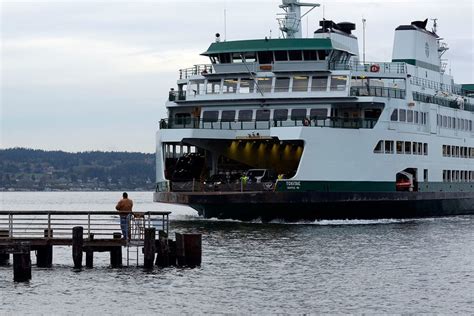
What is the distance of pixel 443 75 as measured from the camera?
210 ft

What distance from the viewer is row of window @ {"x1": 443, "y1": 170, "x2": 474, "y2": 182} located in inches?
2347

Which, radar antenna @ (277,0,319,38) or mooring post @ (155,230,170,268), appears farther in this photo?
radar antenna @ (277,0,319,38)

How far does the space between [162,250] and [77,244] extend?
100 inches

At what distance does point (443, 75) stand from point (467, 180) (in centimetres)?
607

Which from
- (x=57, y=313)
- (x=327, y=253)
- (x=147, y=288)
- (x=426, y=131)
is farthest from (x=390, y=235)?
(x=57, y=313)

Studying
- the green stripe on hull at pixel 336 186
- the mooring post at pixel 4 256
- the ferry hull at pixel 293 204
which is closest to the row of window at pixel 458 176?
the ferry hull at pixel 293 204

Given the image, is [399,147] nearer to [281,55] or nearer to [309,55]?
[309,55]

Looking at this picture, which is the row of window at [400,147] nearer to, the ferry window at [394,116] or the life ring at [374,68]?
the ferry window at [394,116]

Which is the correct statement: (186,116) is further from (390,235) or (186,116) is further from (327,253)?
(327,253)

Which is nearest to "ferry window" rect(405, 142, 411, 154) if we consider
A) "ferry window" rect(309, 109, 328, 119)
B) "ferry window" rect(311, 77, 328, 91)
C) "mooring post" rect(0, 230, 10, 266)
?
"ferry window" rect(309, 109, 328, 119)

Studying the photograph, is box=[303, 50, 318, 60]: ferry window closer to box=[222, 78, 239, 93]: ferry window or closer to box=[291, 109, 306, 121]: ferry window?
box=[291, 109, 306, 121]: ferry window

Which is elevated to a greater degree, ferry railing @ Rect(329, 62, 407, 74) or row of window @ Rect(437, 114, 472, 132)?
ferry railing @ Rect(329, 62, 407, 74)

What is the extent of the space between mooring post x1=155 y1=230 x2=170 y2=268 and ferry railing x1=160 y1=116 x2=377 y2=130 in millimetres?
16207

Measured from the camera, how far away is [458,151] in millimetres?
61781
